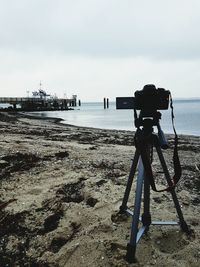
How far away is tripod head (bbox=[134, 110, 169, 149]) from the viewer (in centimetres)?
382

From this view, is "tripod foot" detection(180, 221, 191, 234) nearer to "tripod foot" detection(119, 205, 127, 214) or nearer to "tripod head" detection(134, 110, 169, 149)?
"tripod foot" detection(119, 205, 127, 214)

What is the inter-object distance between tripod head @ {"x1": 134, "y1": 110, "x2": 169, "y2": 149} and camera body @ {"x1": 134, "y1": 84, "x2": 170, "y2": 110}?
60 millimetres

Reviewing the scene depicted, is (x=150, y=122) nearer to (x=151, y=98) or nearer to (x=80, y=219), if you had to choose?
(x=151, y=98)

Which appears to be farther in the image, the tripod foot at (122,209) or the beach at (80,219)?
the tripod foot at (122,209)

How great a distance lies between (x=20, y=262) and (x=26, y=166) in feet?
10.7

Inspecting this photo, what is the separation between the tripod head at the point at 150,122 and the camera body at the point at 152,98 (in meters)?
0.06

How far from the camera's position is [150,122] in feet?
12.6

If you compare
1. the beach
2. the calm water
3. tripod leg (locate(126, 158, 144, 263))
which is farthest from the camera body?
the calm water

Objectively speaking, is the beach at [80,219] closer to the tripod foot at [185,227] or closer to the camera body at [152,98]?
the tripod foot at [185,227]

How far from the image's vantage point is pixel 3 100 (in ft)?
272

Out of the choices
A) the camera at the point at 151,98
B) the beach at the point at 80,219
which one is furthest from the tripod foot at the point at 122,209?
the camera at the point at 151,98

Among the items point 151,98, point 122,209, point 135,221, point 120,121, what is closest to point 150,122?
point 151,98

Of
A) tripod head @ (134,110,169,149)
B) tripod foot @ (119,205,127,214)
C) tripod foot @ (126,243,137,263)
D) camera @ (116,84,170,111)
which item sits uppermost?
camera @ (116,84,170,111)

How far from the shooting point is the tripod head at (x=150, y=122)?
382 cm
